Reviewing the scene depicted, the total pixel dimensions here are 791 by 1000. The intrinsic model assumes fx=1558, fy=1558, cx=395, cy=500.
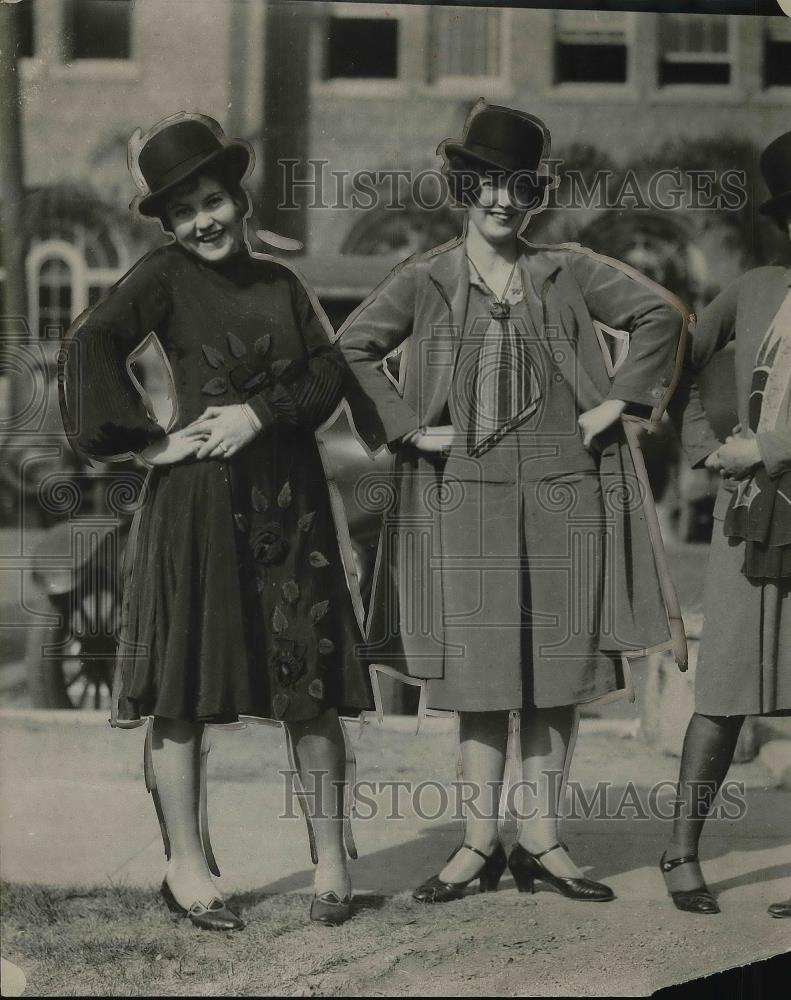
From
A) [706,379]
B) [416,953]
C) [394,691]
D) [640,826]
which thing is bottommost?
[416,953]

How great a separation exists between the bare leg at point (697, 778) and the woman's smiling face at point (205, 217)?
2400 mm

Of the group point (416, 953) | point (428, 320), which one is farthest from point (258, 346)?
point (416, 953)

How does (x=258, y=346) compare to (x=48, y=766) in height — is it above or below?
above

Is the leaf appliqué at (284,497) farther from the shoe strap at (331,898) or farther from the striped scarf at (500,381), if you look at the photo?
the shoe strap at (331,898)

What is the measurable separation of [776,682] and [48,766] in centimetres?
267

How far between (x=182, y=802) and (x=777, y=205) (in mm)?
3022

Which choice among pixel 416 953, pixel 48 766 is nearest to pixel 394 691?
pixel 416 953

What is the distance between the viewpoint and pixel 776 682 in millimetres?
5629

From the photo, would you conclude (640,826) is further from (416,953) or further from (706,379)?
(706,379)

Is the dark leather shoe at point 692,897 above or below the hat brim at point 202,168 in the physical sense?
below

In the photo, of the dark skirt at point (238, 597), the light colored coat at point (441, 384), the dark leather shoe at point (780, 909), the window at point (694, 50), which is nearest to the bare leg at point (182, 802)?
the dark skirt at point (238, 597)

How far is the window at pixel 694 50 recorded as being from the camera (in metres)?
5.70

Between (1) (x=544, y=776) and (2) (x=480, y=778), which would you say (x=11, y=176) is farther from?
(1) (x=544, y=776)

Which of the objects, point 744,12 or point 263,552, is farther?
point 744,12
